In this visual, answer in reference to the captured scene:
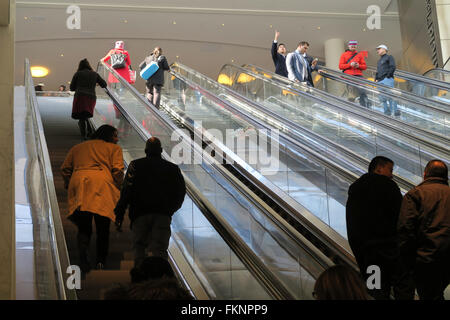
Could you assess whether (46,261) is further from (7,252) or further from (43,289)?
(7,252)

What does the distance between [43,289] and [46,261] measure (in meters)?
0.25

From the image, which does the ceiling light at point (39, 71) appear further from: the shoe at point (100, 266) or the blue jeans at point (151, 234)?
the blue jeans at point (151, 234)

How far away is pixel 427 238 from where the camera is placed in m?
4.86

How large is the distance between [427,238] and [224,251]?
1.71 m

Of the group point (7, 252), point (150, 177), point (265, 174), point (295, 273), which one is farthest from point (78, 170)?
point (265, 174)

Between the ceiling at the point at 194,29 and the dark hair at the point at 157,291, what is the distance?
1991 centimetres

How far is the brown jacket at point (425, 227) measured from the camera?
15.8 ft

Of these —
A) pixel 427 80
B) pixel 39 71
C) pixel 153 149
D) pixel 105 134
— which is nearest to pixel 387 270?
pixel 153 149

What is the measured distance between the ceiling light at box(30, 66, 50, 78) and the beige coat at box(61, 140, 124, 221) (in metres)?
22.8

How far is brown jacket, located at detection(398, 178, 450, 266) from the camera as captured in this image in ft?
15.8

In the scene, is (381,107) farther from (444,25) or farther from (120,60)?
(444,25)

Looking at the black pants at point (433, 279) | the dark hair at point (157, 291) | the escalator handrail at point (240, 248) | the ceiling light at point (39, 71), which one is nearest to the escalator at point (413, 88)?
the escalator handrail at point (240, 248)

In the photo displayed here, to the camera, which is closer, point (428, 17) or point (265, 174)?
point (265, 174)

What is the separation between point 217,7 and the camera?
22359 millimetres
